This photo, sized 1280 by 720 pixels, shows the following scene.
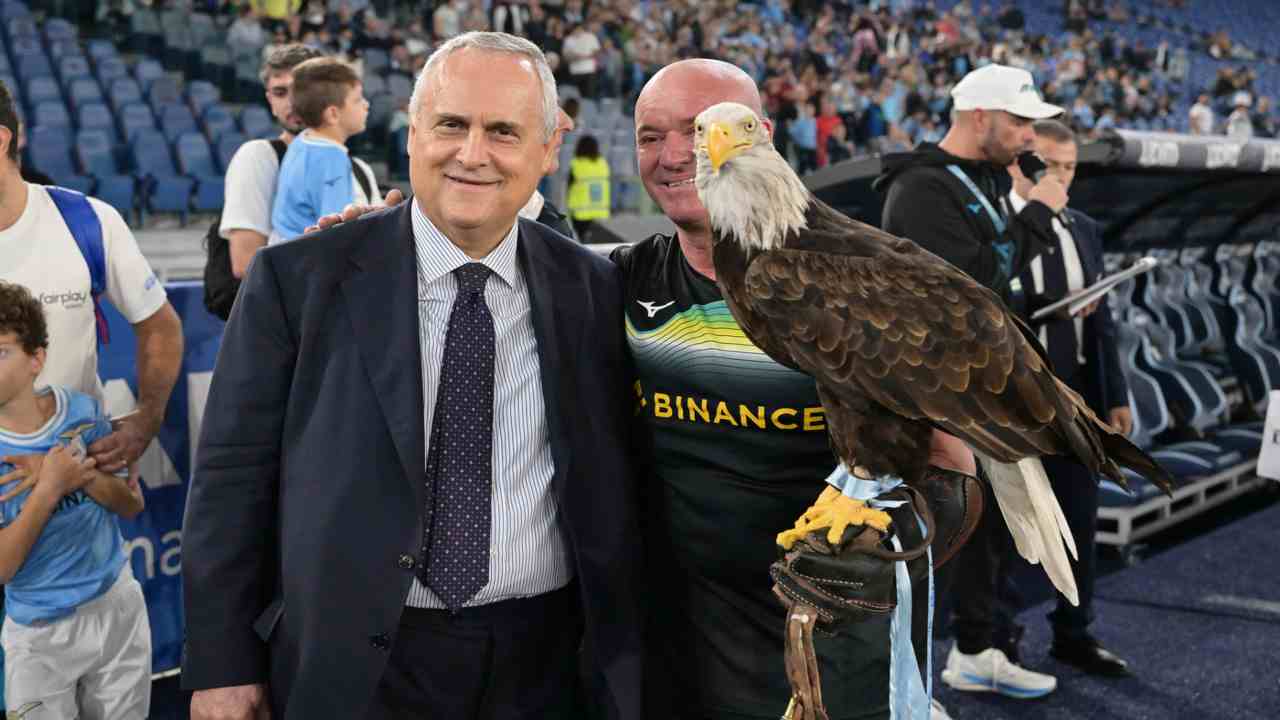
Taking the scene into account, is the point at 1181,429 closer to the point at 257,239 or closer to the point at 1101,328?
the point at 1101,328

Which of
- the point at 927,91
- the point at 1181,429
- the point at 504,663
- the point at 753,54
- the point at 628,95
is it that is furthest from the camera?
the point at 927,91

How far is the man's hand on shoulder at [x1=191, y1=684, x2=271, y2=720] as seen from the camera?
76.0 inches

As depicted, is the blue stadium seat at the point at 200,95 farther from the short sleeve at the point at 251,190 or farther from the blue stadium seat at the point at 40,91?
the short sleeve at the point at 251,190

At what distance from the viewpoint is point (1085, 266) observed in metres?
4.62

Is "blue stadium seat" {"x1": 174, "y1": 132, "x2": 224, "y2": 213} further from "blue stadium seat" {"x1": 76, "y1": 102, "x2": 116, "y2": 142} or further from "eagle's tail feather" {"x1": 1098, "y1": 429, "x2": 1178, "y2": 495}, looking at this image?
"eagle's tail feather" {"x1": 1098, "y1": 429, "x2": 1178, "y2": 495}

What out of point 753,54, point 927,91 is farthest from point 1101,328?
point 927,91

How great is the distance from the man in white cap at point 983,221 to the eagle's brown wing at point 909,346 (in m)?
2.14

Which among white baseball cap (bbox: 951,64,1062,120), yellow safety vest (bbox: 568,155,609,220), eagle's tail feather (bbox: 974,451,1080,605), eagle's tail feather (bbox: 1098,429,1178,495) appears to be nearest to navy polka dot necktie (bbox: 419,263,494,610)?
eagle's tail feather (bbox: 974,451,1080,605)

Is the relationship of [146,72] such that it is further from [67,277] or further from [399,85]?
[67,277]

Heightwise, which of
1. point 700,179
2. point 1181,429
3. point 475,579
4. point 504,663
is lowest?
point 1181,429

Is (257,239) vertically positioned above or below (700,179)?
below

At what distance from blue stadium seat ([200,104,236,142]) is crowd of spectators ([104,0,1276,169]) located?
1.09m

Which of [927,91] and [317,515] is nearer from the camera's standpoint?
[317,515]

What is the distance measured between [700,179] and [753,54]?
17.4m
